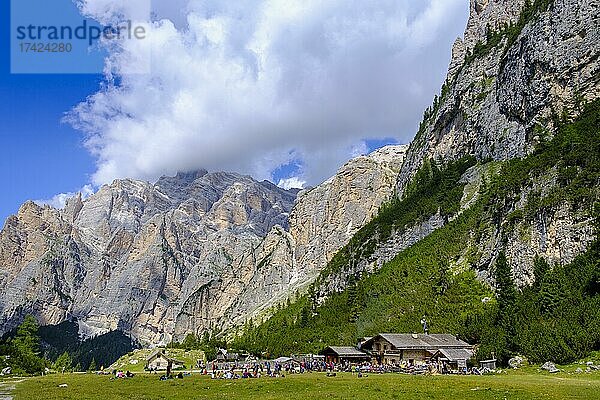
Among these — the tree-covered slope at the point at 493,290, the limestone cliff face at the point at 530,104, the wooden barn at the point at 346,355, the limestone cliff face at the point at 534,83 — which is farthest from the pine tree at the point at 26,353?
the limestone cliff face at the point at 534,83

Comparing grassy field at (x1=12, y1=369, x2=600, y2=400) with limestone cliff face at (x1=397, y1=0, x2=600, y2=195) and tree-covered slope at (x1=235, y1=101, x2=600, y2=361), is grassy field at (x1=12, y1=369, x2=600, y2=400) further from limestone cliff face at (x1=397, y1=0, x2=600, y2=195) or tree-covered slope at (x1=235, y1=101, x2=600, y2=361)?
limestone cliff face at (x1=397, y1=0, x2=600, y2=195)

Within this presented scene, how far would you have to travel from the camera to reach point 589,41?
13288cm

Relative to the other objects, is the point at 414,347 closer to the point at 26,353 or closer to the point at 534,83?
the point at 534,83

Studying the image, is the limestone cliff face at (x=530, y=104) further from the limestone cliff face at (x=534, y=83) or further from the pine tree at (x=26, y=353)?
the pine tree at (x=26, y=353)

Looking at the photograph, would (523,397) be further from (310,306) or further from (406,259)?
(310,306)

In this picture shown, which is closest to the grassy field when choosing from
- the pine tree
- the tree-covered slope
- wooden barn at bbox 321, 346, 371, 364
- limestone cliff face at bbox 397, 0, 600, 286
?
the tree-covered slope

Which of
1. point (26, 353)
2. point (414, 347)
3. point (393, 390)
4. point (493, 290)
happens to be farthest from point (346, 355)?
point (26, 353)

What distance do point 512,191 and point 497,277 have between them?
24.2 meters

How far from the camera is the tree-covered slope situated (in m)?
76.5

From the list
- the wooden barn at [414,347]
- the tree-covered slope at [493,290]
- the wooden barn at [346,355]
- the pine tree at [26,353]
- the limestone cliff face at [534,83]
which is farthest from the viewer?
the pine tree at [26,353]

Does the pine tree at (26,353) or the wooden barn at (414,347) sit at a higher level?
the pine tree at (26,353)

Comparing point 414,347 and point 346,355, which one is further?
point 346,355

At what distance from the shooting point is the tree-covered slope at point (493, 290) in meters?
76.5

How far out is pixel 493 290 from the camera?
108 metres
